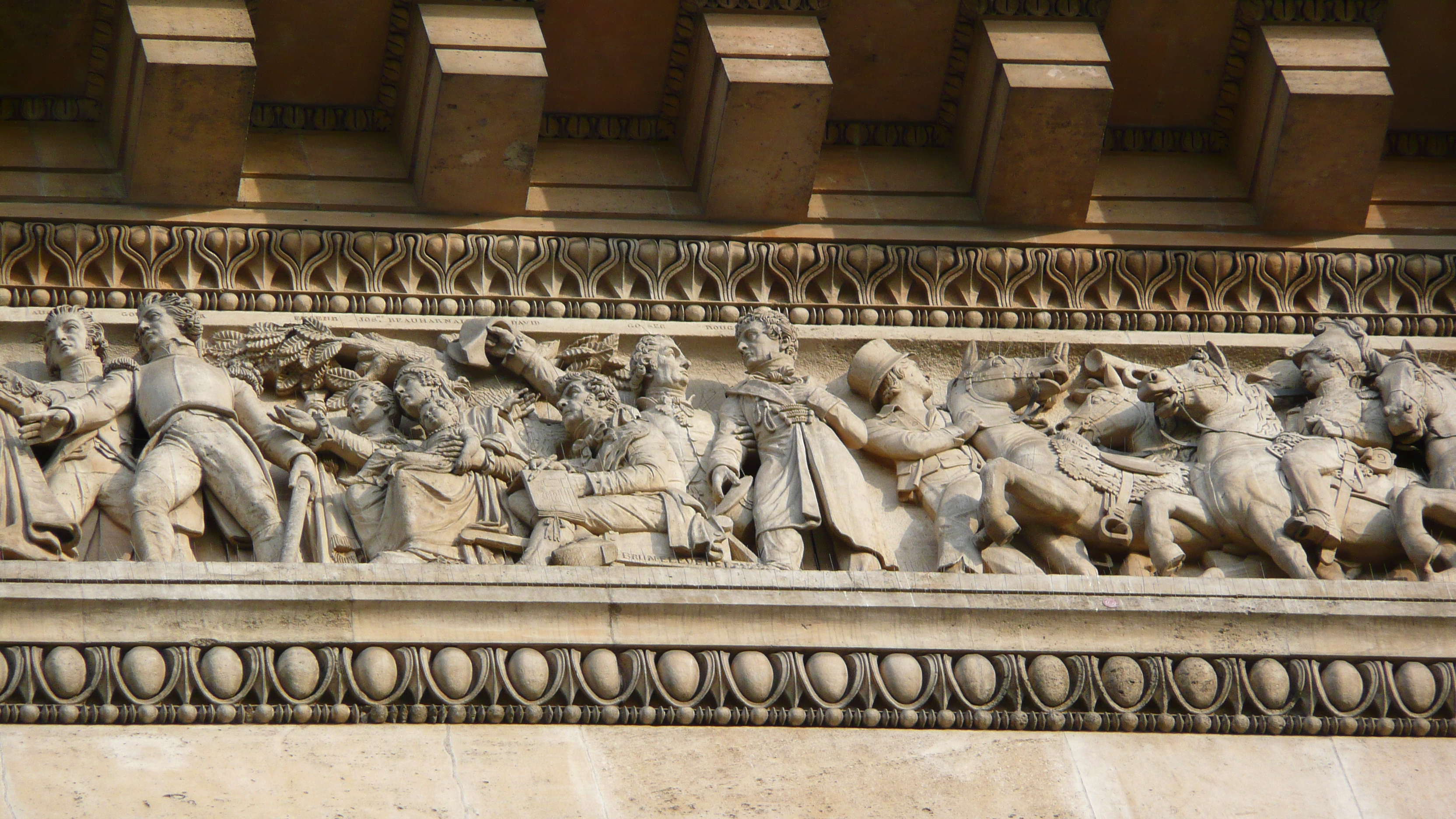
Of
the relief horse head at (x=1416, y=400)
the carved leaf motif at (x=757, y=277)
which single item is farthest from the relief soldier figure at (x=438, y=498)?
the relief horse head at (x=1416, y=400)

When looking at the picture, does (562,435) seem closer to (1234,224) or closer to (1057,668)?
(1057,668)

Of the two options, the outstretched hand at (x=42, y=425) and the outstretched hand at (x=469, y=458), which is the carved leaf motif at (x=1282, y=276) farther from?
the outstretched hand at (x=42, y=425)

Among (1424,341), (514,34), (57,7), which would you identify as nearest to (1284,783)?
(1424,341)

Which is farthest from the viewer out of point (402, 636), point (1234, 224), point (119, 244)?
point (1234, 224)

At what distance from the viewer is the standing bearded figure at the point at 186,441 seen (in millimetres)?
7375

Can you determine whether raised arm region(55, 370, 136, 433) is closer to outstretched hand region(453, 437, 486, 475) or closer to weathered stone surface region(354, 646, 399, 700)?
outstretched hand region(453, 437, 486, 475)

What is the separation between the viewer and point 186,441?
24.8ft

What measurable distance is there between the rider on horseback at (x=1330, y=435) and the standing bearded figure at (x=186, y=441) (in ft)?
9.79

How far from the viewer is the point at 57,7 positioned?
8312 mm

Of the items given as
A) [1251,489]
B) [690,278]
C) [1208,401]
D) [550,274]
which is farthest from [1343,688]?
[550,274]

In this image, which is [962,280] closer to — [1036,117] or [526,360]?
[1036,117]

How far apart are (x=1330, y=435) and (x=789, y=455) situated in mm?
1726

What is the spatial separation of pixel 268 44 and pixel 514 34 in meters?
0.84

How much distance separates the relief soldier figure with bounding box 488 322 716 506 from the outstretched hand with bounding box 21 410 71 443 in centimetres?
141
